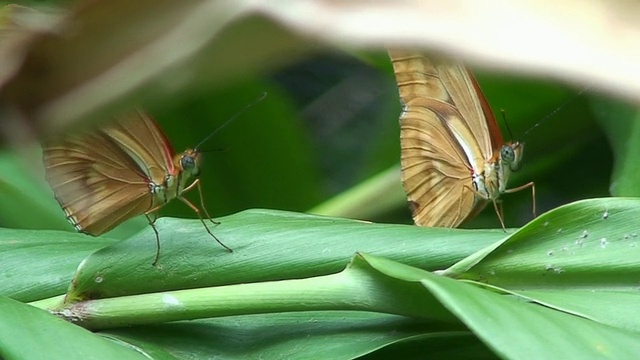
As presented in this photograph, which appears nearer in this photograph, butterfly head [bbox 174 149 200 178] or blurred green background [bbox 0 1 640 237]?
butterfly head [bbox 174 149 200 178]

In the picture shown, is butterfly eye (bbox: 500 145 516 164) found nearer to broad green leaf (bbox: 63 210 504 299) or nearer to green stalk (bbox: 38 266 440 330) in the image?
broad green leaf (bbox: 63 210 504 299)

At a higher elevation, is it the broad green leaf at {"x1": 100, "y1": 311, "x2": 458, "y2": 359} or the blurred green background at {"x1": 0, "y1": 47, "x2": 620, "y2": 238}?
the blurred green background at {"x1": 0, "y1": 47, "x2": 620, "y2": 238}

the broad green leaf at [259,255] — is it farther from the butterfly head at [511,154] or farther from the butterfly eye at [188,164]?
the butterfly head at [511,154]

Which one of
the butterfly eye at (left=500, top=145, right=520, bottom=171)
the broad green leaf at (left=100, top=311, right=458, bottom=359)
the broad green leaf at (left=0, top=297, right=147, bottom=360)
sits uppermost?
the butterfly eye at (left=500, top=145, right=520, bottom=171)

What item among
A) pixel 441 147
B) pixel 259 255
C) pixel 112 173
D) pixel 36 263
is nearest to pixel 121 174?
pixel 112 173

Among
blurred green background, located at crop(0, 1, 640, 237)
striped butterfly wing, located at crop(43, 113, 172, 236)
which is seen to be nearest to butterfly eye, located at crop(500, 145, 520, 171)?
blurred green background, located at crop(0, 1, 640, 237)

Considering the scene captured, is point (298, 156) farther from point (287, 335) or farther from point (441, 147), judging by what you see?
point (287, 335)

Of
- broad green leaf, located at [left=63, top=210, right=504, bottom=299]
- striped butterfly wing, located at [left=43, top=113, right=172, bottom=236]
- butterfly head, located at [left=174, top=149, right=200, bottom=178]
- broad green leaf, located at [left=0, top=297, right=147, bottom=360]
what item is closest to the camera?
broad green leaf, located at [left=0, top=297, right=147, bottom=360]

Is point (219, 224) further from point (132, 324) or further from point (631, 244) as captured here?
point (631, 244)
